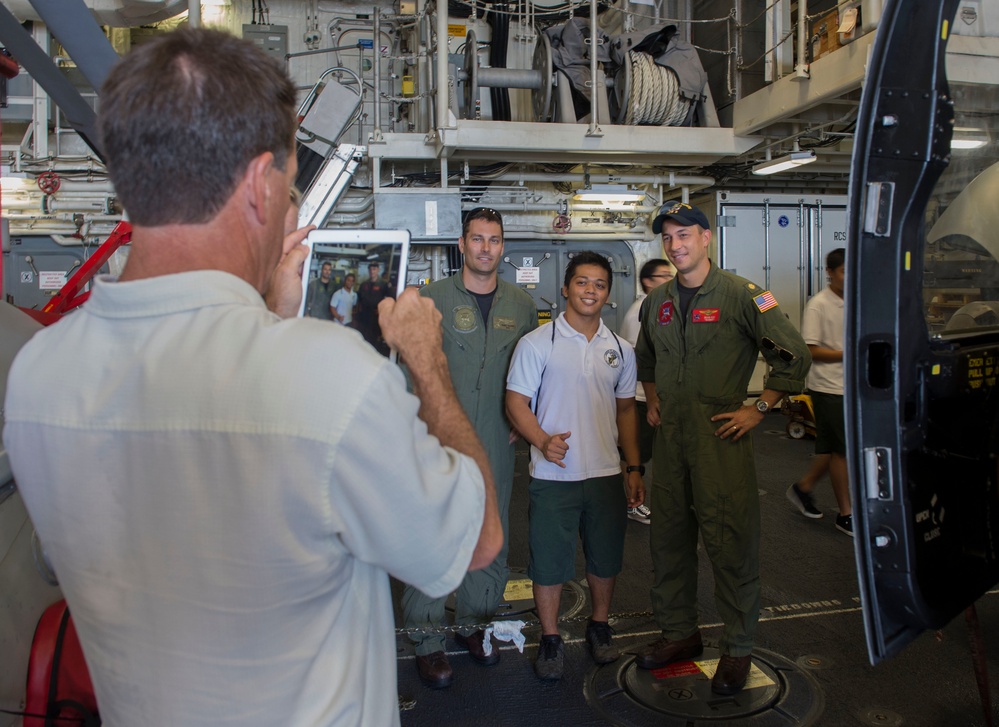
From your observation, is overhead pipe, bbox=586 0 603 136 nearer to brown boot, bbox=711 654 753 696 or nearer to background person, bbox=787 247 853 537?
background person, bbox=787 247 853 537

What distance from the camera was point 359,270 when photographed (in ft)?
6.45

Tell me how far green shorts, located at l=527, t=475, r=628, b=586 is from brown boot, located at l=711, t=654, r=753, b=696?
63 cm

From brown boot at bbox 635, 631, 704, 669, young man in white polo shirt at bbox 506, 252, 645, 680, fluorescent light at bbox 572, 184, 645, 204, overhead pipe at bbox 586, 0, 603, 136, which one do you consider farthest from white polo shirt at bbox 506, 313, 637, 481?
fluorescent light at bbox 572, 184, 645, 204

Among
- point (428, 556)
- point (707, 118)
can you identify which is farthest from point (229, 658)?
point (707, 118)

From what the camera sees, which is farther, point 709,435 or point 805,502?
point 805,502

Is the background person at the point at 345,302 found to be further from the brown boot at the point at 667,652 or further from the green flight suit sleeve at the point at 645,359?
the brown boot at the point at 667,652

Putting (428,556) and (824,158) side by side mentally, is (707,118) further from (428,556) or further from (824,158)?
(428,556)

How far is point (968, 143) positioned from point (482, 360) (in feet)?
7.28

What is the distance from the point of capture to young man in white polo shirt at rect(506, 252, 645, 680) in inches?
138

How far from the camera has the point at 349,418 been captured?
85 cm

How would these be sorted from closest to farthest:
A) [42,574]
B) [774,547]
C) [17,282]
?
[42,574] < [774,547] < [17,282]

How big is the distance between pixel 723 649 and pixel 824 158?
7379mm

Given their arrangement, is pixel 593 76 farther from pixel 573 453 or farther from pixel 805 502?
pixel 573 453

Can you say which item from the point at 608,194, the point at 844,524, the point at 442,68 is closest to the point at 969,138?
the point at 844,524
